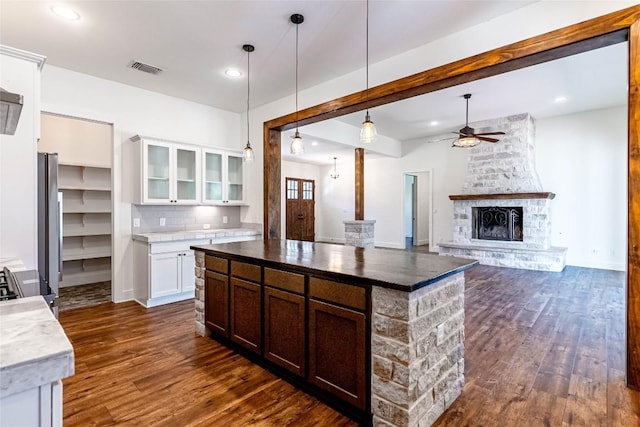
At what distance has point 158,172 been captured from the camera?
14.8 ft

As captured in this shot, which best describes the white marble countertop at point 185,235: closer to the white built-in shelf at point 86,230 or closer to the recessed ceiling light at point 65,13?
the white built-in shelf at point 86,230

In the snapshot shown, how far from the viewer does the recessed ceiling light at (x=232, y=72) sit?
3934 mm

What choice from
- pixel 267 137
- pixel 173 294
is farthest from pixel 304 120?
pixel 173 294

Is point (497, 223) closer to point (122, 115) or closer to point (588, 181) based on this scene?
point (588, 181)

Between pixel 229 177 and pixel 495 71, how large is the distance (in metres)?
3.89

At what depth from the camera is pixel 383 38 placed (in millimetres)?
3152

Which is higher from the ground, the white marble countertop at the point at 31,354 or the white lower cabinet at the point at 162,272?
the white marble countertop at the point at 31,354

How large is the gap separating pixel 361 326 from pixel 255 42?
288 cm

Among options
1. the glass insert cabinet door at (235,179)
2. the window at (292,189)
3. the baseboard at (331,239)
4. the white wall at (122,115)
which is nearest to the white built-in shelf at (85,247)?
the white wall at (122,115)

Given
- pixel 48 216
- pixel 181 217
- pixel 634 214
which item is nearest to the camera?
pixel 634 214

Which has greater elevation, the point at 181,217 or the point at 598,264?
the point at 181,217

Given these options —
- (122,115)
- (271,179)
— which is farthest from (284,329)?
(122,115)

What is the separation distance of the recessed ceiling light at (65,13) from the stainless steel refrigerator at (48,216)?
4.21 feet

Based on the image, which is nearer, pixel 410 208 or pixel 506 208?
pixel 506 208
